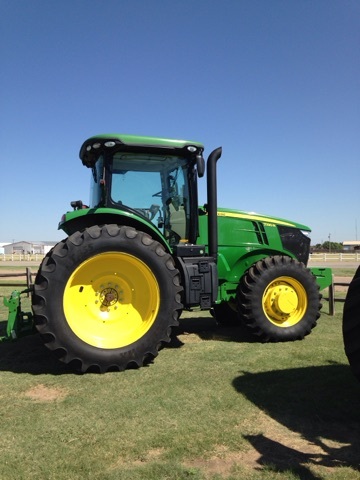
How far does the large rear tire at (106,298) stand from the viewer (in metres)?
4.20

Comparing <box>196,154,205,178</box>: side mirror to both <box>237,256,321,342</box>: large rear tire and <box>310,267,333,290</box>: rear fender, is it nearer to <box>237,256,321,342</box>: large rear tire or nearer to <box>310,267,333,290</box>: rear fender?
<box>237,256,321,342</box>: large rear tire

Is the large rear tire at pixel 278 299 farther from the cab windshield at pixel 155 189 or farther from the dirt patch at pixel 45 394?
the dirt patch at pixel 45 394

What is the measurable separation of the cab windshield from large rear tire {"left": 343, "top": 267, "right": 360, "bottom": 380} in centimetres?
276

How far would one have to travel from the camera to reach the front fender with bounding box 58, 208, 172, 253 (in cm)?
471

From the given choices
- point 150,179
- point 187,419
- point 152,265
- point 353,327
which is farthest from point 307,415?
point 150,179

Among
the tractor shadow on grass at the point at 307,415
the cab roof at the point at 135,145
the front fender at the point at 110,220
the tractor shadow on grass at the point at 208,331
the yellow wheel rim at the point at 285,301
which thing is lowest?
the tractor shadow on grass at the point at 208,331

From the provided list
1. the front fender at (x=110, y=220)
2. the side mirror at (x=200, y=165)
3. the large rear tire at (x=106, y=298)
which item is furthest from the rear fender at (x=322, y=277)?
the large rear tire at (x=106, y=298)

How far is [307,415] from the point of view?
3.14 m

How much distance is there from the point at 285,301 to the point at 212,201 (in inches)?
70.3

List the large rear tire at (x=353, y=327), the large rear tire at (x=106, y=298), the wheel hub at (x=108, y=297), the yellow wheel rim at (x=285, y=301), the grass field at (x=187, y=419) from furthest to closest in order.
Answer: the yellow wheel rim at (x=285, y=301)
the wheel hub at (x=108, y=297)
the large rear tire at (x=106, y=298)
the large rear tire at (x=353, y=327)
the grass field at (x=187, y=419)

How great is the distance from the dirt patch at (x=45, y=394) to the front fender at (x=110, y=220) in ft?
6.15

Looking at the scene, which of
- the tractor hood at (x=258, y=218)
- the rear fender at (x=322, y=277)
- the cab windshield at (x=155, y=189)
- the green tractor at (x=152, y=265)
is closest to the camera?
the green tractor at (x=152, y=265)

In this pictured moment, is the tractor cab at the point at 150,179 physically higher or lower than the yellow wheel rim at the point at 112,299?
higher

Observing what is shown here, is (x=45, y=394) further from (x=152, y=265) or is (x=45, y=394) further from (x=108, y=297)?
(x=152, y=265)
